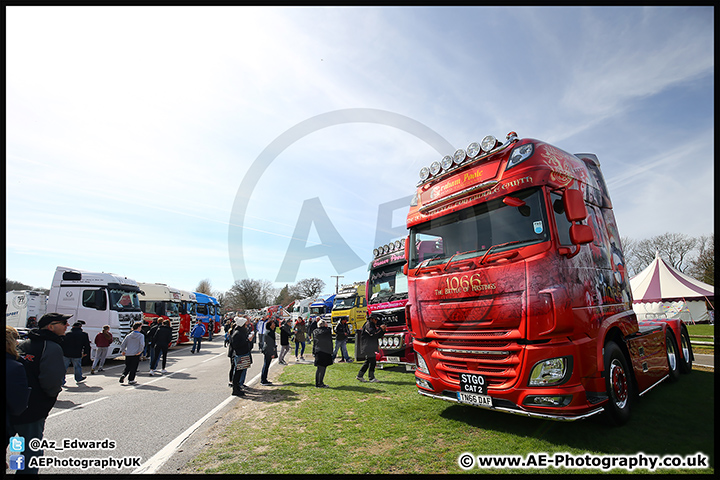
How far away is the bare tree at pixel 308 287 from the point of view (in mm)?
99438

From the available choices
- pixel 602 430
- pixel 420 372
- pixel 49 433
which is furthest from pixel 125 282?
pixel 602 430

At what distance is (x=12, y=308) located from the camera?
22.1m

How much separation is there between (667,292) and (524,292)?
91.5 ft

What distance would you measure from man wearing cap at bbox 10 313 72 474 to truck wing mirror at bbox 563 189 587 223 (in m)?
6.51

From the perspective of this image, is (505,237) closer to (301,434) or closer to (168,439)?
(301,434)

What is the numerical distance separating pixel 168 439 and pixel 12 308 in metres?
24.9

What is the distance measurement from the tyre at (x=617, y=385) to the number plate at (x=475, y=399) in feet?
5.20

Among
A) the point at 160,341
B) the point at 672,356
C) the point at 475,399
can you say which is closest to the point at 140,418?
the point at 475,399

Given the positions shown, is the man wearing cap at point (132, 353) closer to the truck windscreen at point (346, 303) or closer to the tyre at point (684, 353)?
the truck windscreen at point (346, 303)

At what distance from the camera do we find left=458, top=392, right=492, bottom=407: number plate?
16.6 ft

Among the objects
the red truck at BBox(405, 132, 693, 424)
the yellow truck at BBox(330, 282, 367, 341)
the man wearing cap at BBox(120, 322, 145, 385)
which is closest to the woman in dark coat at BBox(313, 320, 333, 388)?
the red truck at BBox(405, 132, 693, 424)

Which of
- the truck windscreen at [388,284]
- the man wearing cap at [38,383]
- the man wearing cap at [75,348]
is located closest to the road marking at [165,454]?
the man wearing cap at [38,383]

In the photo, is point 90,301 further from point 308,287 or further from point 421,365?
point 308,287

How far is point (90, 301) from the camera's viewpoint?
1494 centimetres
